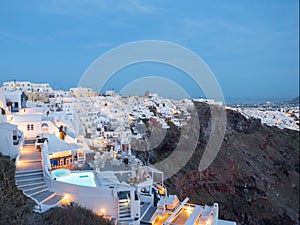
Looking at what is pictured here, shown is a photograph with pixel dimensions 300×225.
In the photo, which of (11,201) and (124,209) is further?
(124,209)

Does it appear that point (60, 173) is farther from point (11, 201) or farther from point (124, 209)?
point (11, 201)

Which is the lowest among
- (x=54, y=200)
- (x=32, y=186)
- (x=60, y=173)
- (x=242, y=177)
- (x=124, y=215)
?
(x=242, y=177)

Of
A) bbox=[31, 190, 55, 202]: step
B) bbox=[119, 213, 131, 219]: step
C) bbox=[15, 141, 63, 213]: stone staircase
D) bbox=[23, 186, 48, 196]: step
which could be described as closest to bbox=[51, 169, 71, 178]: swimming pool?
bbox=[15, 141, 63, 213]: stone staircase

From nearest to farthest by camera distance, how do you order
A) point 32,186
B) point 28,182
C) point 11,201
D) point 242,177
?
point 11,201 < point 32,186 < point 28,182 < point 242,177

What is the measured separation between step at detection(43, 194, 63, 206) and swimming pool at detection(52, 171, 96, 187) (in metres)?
0.44

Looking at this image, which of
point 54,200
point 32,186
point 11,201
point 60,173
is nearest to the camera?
point 11,201

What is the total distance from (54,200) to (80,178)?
1110 millimetres

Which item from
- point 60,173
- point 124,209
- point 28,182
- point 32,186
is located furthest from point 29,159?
point 124,209

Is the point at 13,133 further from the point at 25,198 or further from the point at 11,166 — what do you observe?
the point at 25,198

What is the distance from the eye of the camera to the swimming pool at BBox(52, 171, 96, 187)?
20.2ft

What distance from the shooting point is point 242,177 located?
19594mm

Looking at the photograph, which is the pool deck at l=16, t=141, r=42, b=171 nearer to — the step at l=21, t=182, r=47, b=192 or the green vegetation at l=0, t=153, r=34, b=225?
the green vegetation at l=0, t=153, r=34, b=225

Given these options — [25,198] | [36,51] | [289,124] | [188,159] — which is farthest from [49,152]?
[289,124]

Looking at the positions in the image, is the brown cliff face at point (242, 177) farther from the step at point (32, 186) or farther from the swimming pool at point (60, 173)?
the step at point (32, 186)
